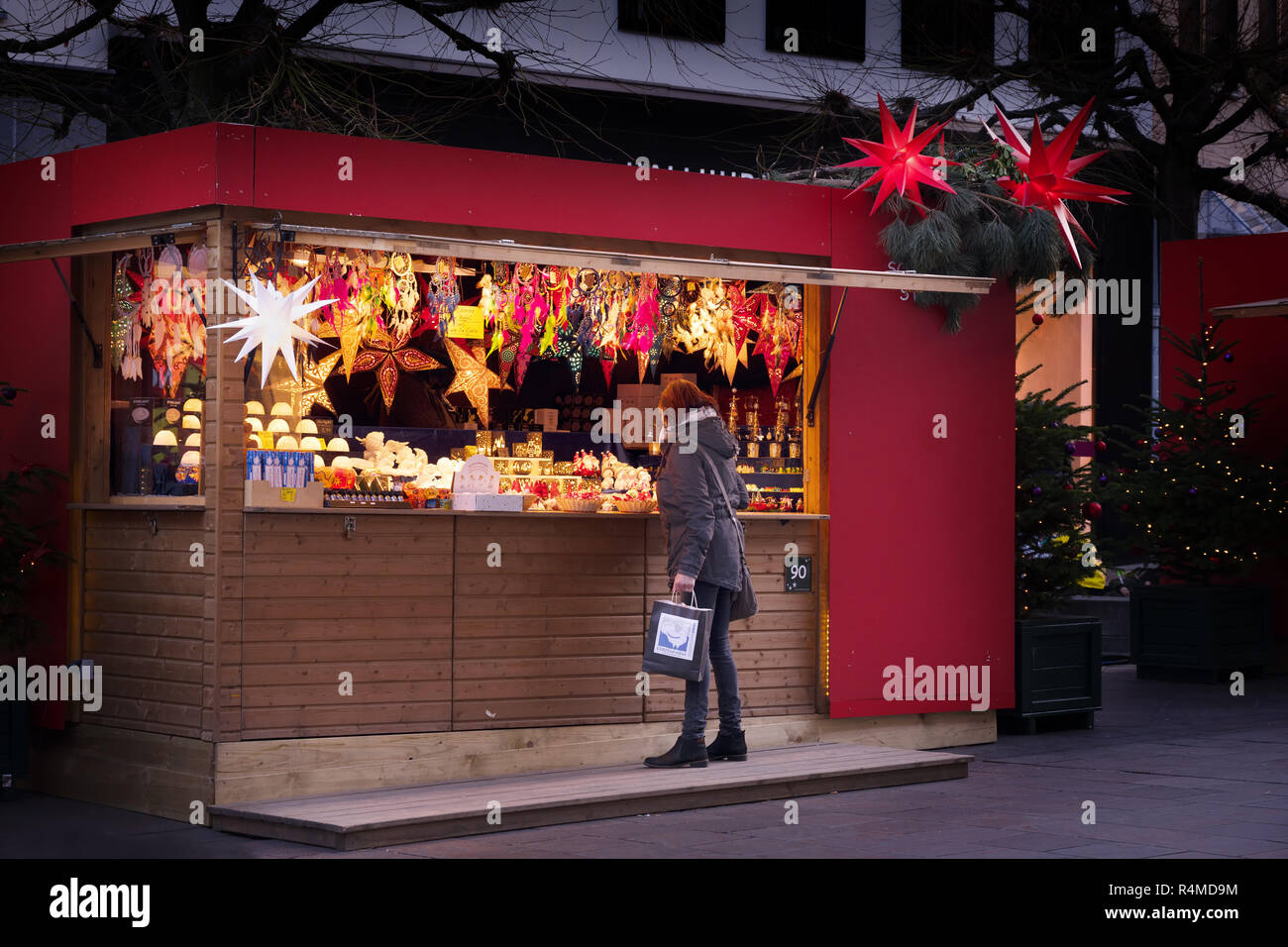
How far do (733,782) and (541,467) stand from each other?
8.11 ft

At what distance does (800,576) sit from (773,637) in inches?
16.3

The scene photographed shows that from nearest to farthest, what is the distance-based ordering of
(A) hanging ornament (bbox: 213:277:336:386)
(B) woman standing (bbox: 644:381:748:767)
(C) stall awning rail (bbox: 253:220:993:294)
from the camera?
(A) hanging ornament (bbox: 213:277:336:386) → (C) stall awning rail (bbox: 253:220:993:294) → (B) woman standing (bbox: 644:381:748:767)

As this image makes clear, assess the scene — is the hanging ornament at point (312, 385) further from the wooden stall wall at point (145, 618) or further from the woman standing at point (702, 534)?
the woman standing at point (702, 534)

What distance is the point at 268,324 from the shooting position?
8.16 metres

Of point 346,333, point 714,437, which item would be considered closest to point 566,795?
point 714,437

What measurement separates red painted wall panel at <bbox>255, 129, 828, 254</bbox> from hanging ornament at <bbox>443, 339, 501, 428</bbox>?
1.36 meters

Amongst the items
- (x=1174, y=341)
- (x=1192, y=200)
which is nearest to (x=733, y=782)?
(x=1174, y=341)

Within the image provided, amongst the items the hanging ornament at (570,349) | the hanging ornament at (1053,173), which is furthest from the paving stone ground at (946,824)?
the hanging ornament at (1053,173)

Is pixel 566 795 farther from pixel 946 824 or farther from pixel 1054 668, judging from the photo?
pixel 1054 668

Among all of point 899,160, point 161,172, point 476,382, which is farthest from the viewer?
point 476,382

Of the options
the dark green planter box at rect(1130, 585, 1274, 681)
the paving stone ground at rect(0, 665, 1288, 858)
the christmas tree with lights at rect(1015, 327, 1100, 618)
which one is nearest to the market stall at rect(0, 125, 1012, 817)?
the paving stone ground at rect(0, 665, 1288, 858)

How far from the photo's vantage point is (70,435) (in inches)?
359

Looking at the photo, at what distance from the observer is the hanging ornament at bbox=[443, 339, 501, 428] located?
10.3m

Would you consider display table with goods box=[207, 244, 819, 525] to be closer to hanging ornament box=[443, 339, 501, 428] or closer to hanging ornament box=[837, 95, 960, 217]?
hanging ornament box=[443, 339, 501, 428]
